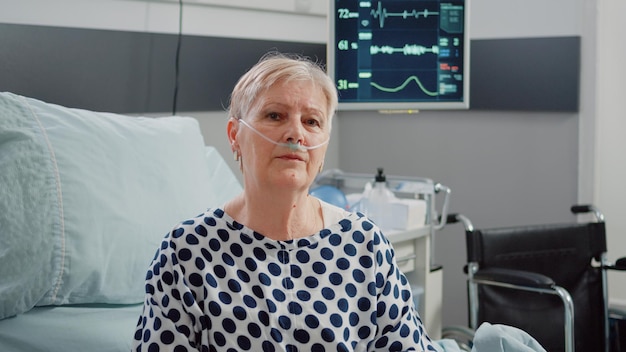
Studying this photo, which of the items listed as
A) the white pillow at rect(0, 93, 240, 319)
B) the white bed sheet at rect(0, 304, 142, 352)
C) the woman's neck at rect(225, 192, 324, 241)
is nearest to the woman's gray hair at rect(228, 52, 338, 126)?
the woman's neck at rect(225, 192, 324, 241)

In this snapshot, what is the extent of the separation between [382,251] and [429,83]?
140cm

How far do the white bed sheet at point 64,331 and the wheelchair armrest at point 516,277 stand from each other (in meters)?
1.32

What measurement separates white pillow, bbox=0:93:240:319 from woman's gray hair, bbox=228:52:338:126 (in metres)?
0.37

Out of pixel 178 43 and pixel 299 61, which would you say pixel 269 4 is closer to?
pixel 178 43

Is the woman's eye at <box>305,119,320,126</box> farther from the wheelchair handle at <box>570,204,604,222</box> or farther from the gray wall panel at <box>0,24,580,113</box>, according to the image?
the wheelchair handle at <box>570,204,604,222</box>

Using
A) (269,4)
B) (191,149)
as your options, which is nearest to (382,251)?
(191,149)

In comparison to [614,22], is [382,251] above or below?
below

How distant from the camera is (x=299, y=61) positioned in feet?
5.68

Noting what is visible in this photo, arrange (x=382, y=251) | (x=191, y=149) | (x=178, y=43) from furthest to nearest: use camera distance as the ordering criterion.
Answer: (x=178, y=43), (x=191, y=149), (x=382, y=251)

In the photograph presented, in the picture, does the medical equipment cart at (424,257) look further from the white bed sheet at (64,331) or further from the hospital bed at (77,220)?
the white bed sheet at (64,331)

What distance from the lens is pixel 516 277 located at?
2.69 meters

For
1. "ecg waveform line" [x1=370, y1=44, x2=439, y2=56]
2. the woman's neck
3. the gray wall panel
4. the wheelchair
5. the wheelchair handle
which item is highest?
"ecg waveform line" [x1=370, y1=44, x2=439, y2=56]

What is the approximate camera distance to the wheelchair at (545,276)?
2844 mm

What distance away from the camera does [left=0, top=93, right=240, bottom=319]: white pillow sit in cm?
173
